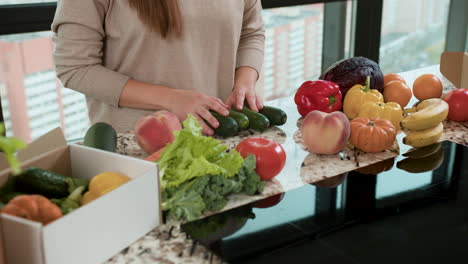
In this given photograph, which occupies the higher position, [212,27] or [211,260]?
[212,27]

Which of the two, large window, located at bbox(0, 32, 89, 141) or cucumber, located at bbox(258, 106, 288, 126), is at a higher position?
cucumber, located at bbox(258, 106, 288, 126)

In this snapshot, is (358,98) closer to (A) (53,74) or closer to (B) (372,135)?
(B) (372,135)

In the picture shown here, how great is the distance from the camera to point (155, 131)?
51.8 inches

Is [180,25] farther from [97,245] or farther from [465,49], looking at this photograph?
[465,49]

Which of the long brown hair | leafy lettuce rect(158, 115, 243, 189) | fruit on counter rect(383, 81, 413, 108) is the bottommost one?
fruit on counter rect(383, 81, 413, 108)

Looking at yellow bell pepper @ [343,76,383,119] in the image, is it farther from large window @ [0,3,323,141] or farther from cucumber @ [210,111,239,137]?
large window @ [0,3,323,141]

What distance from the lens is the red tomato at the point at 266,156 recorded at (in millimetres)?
1192

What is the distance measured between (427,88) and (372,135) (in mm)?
493

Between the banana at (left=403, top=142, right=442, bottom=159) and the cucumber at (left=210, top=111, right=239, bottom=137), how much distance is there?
0.45m

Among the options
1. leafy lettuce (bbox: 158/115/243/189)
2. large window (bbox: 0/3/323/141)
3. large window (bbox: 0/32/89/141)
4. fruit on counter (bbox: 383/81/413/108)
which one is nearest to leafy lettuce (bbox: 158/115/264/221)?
leafy lettuce (bbox: 158/115/243/189)

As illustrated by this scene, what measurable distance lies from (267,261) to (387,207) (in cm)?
32

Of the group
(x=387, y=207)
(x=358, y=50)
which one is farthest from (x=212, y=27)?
(x=358, y=50)

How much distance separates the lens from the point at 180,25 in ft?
5.62

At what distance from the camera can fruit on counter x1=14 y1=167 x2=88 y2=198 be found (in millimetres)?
930
